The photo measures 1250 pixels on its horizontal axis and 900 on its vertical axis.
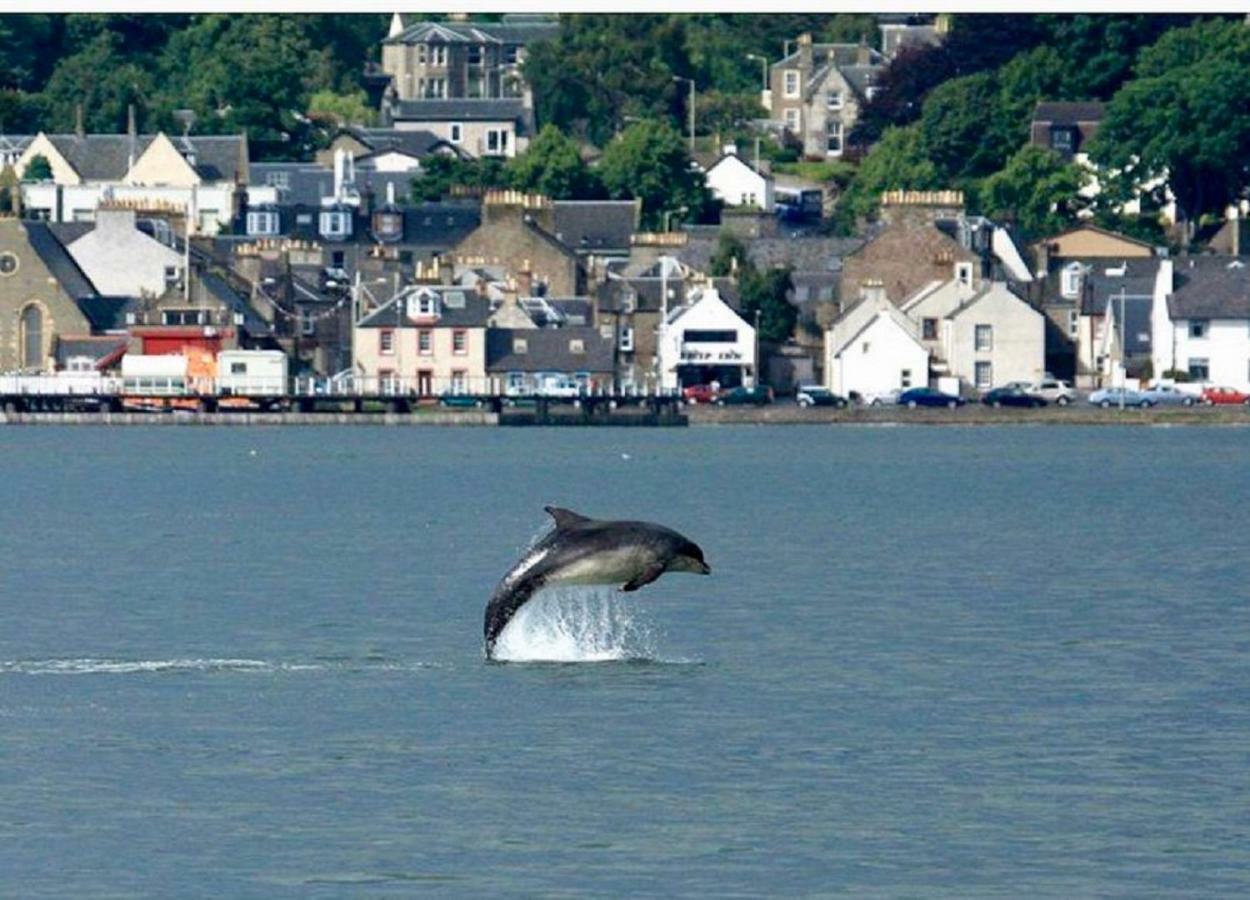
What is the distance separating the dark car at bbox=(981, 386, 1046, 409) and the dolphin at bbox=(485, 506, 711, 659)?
107 metres

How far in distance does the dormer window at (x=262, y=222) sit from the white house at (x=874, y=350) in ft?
104

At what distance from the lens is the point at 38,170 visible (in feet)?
634

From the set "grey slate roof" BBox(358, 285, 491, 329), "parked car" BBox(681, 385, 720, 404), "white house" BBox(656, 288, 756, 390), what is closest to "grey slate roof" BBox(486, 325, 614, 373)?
"grey slate roof" BBox(358, 285, 491, 329)

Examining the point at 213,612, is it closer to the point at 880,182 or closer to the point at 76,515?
the point at 76,515

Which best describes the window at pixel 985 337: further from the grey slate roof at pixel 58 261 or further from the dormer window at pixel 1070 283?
the grey slate roof at pixel 58 261

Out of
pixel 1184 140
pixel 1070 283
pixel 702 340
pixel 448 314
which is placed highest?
pixel 1184 140

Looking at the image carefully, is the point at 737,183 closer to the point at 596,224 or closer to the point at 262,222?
the point at 596,224

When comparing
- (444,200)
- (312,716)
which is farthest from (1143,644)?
(444,200)

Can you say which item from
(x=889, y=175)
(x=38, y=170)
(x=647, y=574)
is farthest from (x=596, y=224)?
(x=647, y=574)

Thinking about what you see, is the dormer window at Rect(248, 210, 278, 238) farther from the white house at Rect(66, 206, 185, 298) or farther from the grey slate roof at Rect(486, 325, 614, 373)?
the grey slate roof at Rect(486, 325, 614, 373)

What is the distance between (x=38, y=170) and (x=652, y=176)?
92.0 feet

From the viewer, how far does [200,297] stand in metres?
154

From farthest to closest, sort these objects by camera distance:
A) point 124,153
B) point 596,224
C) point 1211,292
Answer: point 124,153
point 596,224
point 1211,292

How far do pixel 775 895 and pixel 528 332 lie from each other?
116234 mm
